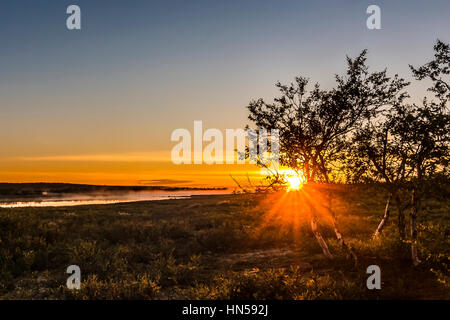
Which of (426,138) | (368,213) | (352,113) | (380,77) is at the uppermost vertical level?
(380,77)

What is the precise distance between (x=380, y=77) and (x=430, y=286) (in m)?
7.49

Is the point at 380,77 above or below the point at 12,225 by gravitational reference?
above

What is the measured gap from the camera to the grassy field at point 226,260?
11.4 metres

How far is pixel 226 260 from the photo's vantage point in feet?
58.5

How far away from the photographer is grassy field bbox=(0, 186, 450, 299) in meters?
11.4

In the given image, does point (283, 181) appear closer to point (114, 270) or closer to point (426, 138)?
point (426, 138)

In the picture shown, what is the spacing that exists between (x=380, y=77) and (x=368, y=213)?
1090 inches
